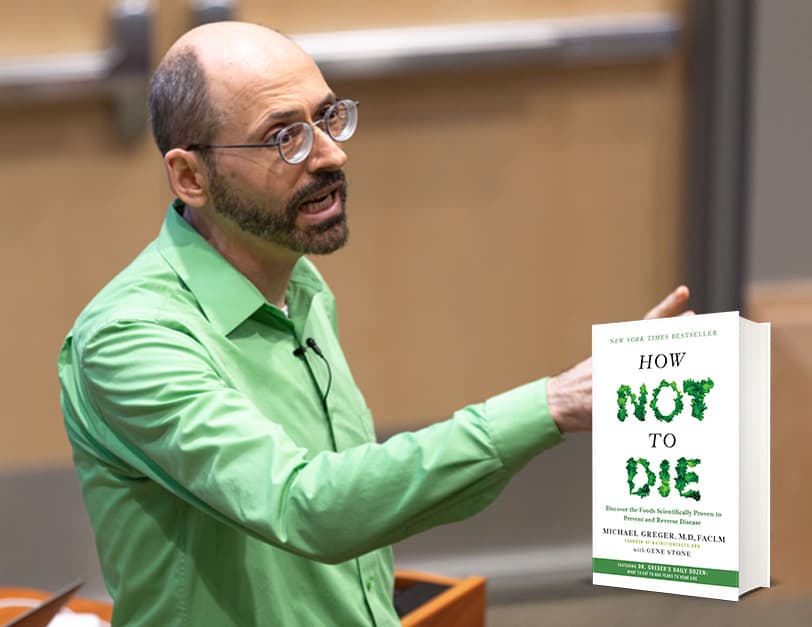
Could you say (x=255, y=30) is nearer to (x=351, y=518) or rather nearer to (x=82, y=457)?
(x=82, y=457)

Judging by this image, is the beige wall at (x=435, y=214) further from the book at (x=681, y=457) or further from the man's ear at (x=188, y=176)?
the book at (x=681, y=457)

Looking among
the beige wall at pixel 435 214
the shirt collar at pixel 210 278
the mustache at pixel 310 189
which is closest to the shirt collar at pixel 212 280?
the shirt collar at pixel 210 278

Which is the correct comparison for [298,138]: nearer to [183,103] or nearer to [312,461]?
[183,103]

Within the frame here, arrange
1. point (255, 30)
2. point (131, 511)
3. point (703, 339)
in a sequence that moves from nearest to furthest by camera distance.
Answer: point (703, 339), point (131, 511), point (255, 30)

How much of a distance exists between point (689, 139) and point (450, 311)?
32.6 inches

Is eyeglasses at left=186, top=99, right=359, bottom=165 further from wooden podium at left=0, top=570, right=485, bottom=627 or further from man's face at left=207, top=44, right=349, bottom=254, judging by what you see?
wooden podium at left=0, top=570, right=485, bottom=627

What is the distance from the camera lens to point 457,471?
1.26 meters

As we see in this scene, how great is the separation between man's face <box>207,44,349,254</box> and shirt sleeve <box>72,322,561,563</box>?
0.95ft

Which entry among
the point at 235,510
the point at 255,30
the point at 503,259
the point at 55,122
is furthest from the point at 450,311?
the point at 235,510

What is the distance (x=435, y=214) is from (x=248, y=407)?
2.24m

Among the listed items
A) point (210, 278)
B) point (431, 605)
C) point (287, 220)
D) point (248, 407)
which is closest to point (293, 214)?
point (287, 220)

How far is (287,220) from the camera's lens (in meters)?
1.64

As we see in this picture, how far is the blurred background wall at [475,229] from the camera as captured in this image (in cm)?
338

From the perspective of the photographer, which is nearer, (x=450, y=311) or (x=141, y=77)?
(x=141, y=77)
